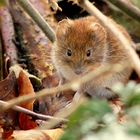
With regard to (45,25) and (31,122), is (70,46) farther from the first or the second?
(31,122)

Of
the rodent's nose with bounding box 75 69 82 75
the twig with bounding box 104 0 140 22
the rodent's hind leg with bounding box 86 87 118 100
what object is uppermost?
the twig with bounding box 104 0 140 22

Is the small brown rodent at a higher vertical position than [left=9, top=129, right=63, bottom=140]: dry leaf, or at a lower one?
higher

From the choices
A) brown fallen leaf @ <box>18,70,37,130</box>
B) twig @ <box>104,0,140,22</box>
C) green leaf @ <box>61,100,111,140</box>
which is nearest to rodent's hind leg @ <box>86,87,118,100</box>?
brown fallen leaf @ <box>18,70,37,130</box>

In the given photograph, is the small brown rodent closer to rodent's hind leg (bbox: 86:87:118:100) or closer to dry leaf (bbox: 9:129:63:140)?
rodent's hind leg (bbox: 86:87:118:100)

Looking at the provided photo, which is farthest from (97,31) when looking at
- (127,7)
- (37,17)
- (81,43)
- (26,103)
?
(127,7)

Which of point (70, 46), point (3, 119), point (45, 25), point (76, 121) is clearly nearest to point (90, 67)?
point (70, 46)

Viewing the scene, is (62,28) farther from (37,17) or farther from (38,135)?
(38,135)

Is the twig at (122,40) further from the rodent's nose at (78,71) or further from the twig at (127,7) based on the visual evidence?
the rodent's nose at (78,71)
